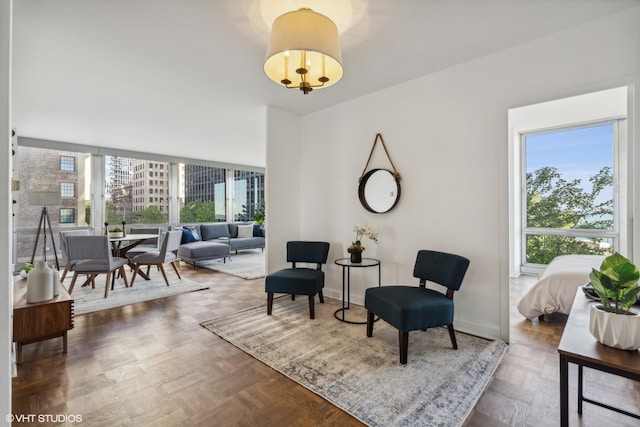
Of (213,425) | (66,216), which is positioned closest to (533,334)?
(213,425)

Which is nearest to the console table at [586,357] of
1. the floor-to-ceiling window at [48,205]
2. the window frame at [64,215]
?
the floor-to-ceiling window at [48,205]

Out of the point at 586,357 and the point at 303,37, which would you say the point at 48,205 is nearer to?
the point at 303,37

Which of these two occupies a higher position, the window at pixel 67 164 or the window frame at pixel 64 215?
the window at pixel 67 164

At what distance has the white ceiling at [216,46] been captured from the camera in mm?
2031

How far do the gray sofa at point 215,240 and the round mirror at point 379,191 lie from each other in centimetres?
401

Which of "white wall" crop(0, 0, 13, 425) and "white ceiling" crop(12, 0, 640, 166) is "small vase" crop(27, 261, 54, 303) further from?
"white ceiling" crop(12, 0, 640, 166)

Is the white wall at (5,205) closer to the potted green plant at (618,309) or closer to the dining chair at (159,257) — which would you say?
the potted green plant at (618,309)

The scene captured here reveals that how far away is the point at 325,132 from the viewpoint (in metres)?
4.10

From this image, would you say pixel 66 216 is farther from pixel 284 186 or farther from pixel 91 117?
pixel 284 186

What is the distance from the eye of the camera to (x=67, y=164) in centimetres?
616

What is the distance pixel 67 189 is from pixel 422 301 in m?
7.32

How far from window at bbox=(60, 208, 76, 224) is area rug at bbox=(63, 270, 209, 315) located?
5.69 ft

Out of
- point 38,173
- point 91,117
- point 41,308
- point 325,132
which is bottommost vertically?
point 41,308

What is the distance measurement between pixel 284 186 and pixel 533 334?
10.8 feet
